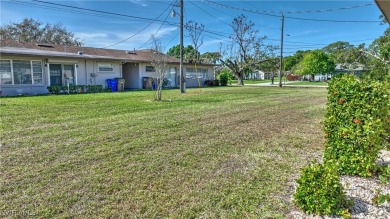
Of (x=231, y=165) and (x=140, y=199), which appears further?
(x=231, y=165)

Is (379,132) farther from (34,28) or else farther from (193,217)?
(34,28)

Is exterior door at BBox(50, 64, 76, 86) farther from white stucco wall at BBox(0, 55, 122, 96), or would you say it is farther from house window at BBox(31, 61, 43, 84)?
house window at BBox(31, 61, 43, 84)

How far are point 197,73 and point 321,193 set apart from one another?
88.1 feet

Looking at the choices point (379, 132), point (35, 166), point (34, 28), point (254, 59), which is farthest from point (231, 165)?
point (34, 28)

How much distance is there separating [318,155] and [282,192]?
70.1 inches

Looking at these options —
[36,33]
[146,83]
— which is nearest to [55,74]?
→ [146,83]

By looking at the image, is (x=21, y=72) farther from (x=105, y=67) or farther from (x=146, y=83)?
(x=146, y=83)

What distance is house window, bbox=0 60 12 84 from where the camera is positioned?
1513 centimetres

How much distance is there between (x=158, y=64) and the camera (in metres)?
12.9

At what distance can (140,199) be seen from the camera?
8.86ft

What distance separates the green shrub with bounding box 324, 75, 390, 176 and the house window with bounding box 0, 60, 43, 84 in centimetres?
1746

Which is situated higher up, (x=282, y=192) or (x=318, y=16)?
(x=318, y=16)

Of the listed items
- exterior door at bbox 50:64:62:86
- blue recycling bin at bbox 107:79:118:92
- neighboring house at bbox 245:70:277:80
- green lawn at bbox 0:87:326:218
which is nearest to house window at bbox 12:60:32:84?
exterior door at bbox 50:64:62:86

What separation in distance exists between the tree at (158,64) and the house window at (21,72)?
25.4ft
